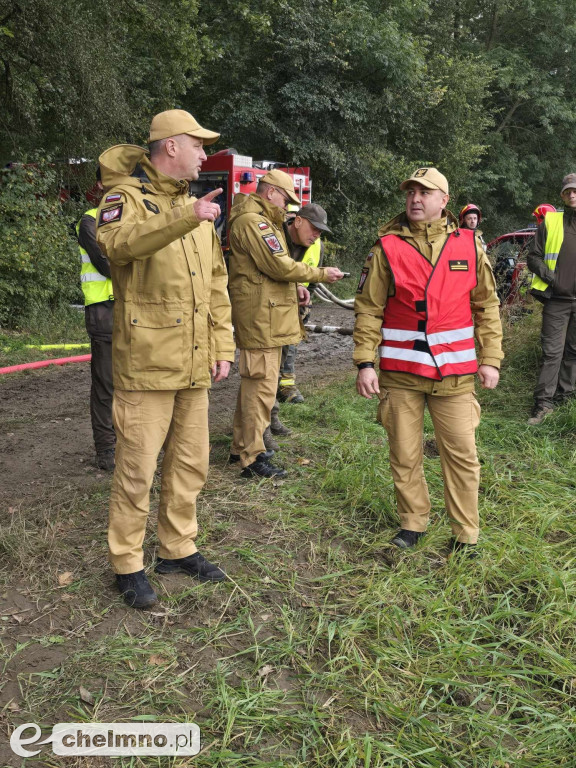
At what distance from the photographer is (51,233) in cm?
1120

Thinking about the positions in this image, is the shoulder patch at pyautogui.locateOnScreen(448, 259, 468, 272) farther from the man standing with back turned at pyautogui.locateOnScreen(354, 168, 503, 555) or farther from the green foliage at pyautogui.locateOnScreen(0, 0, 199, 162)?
the green foliage at pyautogui.locateOnScreen(0, 0, 199, 162)

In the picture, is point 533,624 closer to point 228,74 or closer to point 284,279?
point 284,279

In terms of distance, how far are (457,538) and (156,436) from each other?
1.79 meters

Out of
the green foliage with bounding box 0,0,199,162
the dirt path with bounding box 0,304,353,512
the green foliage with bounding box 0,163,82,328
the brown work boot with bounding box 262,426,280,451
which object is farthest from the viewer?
the green foliage with bounding box 0,0,199,162

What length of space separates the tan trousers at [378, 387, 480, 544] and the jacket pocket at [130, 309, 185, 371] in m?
1.29

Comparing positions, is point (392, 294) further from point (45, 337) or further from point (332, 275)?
point (45, 337)

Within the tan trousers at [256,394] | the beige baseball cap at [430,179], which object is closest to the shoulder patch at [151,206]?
the beige baseball cap at [430,179]

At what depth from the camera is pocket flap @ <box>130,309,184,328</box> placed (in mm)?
3236

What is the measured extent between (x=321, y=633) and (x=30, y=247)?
358 inches

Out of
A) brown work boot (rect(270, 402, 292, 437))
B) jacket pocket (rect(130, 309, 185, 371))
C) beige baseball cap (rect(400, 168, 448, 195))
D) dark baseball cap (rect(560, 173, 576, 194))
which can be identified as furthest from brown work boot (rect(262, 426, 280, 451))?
dark baseball cap (rect(560, 173, 576, 194))

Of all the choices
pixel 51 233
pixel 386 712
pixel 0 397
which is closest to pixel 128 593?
pixel 386 712

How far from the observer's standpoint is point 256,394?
5020mm

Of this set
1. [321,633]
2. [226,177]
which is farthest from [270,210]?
[226,177]

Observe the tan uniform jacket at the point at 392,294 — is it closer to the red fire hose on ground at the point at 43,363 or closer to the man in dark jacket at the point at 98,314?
the man in dark jacket at the point at 98,314
